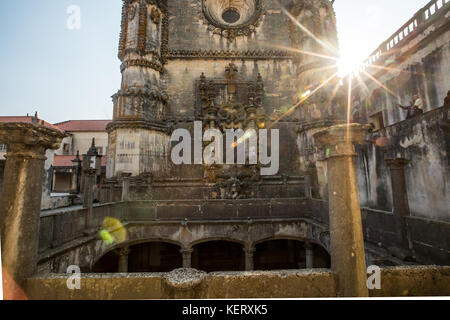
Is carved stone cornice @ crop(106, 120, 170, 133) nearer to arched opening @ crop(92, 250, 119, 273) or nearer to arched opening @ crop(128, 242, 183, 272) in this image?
arched opening @ crop(128, 242, 183, 272)

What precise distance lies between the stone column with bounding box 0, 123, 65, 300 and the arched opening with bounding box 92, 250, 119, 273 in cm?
661

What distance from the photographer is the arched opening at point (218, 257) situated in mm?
11219

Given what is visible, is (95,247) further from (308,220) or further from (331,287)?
(308,220)

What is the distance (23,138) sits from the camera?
9.27 feet

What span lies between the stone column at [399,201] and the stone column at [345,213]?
11.6 ft

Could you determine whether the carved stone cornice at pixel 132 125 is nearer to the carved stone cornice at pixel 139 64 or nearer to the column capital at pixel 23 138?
the carved stone cornice at pixel 139 64

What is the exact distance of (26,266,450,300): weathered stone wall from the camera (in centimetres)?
268

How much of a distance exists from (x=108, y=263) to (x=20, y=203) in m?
7.84

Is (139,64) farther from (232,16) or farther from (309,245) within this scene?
(309,245)

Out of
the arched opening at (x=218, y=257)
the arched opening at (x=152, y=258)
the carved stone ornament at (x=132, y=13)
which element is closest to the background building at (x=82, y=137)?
the carved stone ornament at (x=132, y=13)

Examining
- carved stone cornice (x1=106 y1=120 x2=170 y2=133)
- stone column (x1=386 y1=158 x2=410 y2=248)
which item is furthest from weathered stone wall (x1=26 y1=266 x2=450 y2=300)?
carved stone cornice (x1=106 y1=120 x2=170 y2=133)

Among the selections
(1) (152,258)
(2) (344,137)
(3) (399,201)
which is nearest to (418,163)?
(3) (399,201)

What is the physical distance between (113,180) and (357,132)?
40.7 feet
